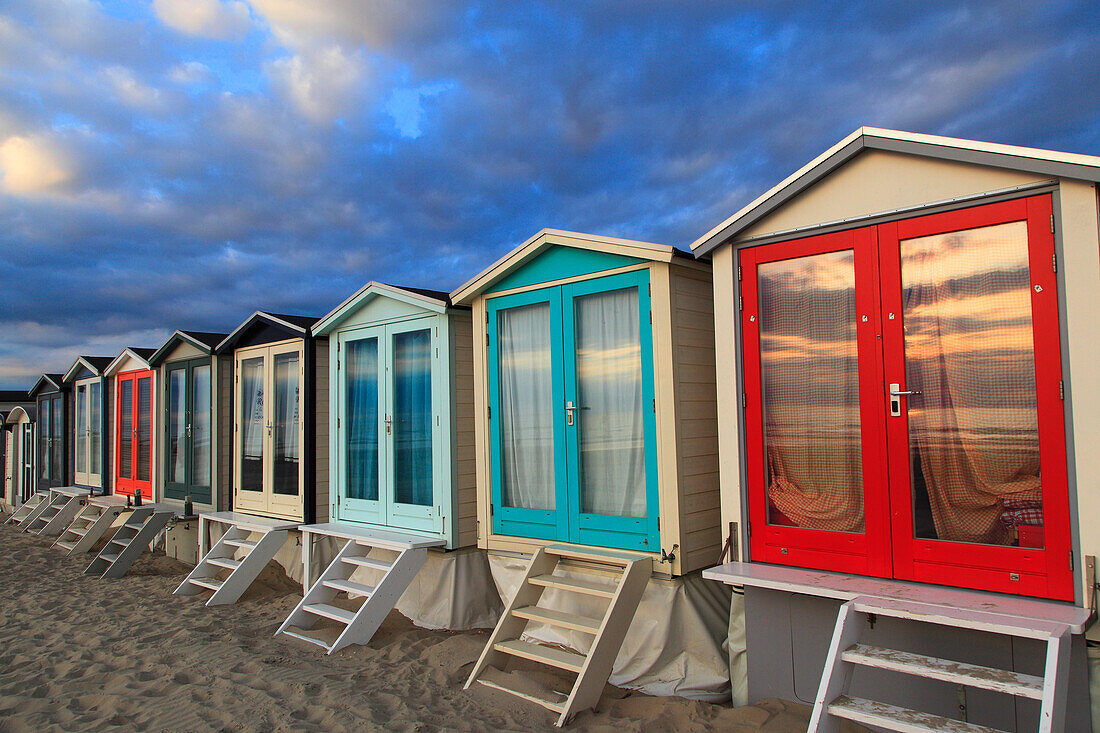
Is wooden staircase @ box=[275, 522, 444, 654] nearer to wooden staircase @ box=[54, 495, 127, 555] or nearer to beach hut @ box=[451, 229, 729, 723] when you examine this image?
beach hut @ box=[451, 229, 729, 723]

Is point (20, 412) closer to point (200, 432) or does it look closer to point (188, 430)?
point (188, 430)

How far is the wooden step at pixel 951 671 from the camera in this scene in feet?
9.70

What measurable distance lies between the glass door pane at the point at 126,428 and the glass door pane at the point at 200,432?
2122 millimetres

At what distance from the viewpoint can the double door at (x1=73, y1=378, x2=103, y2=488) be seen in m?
11.9

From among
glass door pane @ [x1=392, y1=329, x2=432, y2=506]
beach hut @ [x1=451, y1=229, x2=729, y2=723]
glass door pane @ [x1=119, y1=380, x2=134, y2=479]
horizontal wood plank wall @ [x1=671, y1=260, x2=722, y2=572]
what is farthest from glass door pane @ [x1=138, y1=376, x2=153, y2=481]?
horizontal wood plank wall @ [x1=671, y1=260, x2=722, y2=572]

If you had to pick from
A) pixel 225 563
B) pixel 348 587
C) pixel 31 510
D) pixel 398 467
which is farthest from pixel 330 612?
pixel 31 510

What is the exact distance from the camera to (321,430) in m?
7.84

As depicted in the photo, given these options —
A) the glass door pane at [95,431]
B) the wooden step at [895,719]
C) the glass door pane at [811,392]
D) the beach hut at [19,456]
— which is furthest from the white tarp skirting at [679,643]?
the beach hut at [19,456]

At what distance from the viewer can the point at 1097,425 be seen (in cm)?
330

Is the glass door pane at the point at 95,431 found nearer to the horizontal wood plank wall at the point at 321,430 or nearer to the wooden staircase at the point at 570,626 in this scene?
the horizontal wood plank wall at the point at 321,430

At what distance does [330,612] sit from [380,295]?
113 inches

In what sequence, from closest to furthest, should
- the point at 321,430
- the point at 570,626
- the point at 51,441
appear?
the point at 570,626 → the point at 321,430 → the point at 51,441

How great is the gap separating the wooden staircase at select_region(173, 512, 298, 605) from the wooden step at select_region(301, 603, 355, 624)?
1.40 metres

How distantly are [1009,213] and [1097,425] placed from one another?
106cm
